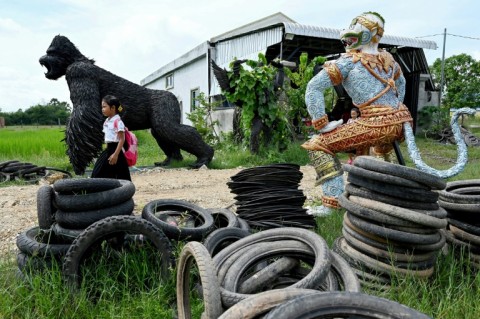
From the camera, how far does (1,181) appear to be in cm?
677

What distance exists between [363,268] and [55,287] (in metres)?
1.83

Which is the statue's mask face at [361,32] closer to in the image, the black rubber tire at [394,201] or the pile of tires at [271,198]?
the pile of tires at [271,198]

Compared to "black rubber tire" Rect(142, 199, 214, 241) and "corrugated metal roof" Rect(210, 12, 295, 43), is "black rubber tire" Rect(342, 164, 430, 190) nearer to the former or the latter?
"black rubber tire" Rect(142, 199, 214, 241)

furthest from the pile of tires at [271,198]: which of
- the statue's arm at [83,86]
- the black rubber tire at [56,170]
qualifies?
the black rubber tire at [56,170]

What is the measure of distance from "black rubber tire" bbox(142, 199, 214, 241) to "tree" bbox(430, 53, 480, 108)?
80.9ft

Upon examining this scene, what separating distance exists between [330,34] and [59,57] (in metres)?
7.90

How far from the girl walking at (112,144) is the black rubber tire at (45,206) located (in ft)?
4.49

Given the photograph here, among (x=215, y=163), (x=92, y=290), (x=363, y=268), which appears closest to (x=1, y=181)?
(x=215, y=163)

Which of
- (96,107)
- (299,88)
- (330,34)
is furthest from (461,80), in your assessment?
(96,107)

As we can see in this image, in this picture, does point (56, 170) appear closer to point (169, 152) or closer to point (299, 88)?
point (169, 152)

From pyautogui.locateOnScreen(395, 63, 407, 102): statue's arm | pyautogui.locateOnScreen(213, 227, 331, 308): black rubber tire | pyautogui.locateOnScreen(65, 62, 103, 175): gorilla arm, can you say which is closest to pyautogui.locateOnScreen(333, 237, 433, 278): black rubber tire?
pyautogui.locateOnScreen(213, 227, 331, 308): black rubber tire

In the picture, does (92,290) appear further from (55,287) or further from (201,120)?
(201,120)

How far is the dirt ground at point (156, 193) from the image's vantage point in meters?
4.16

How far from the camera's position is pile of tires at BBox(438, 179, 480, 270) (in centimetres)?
269
